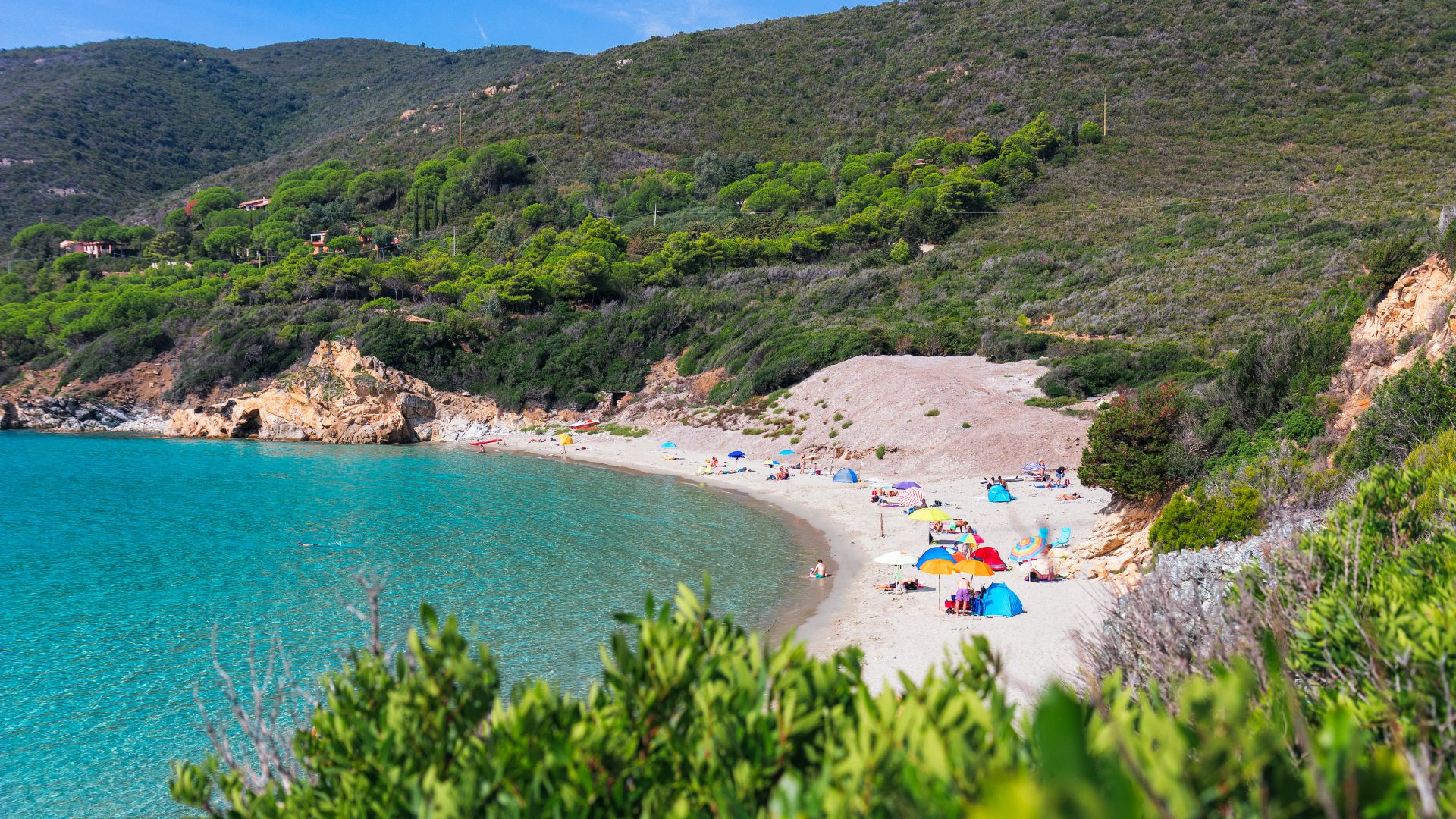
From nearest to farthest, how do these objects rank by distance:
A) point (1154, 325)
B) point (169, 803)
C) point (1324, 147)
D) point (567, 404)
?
point (169, 803) → point (1154, 325) → point (567, 404) → point (1324, 147)

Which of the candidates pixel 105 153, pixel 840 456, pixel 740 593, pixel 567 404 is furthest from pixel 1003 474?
pixel 105 153

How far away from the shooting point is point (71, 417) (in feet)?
163

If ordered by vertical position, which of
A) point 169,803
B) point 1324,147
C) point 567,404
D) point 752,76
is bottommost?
point 169,803

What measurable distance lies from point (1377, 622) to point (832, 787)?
11.4 feet

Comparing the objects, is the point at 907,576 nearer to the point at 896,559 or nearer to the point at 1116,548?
the point at 896,559

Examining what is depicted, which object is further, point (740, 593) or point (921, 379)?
point (921, 379)

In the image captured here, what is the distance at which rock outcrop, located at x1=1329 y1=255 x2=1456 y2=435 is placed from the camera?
12.7m

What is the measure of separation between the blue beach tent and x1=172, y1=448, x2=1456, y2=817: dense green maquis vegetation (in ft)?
29.3

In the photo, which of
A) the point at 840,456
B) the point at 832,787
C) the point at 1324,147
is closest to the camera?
the point at 832,787

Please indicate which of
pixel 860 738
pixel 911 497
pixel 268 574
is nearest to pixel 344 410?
pixel 268 574

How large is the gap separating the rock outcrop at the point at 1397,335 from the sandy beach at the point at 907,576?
16.7ft

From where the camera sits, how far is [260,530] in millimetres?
22531

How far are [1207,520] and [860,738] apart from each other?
34.5ft

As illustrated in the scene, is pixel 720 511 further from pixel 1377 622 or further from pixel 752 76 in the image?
pixel 752 76
